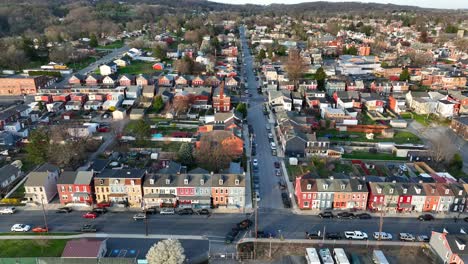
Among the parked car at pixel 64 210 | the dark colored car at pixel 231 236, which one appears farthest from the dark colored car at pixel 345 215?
the parked car at pixel 64 210

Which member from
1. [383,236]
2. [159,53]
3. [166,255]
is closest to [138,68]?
[159,53]

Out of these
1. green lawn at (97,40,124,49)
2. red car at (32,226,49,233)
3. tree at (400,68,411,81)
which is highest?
green lawn at (97,40,124,49)

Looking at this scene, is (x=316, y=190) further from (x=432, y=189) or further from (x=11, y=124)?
(x=11, y=124)

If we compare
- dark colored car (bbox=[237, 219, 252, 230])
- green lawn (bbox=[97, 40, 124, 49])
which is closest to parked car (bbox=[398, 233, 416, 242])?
dark colored car (bbox=[237, 219, 252, 230])

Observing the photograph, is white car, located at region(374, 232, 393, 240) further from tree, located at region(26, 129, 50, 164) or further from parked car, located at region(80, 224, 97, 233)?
tree, located at region(26, 129, 50, 164)

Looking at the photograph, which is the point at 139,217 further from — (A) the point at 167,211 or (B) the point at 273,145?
(B) the point at 273,145

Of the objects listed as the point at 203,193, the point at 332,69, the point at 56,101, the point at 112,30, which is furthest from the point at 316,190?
the point at 112,30
